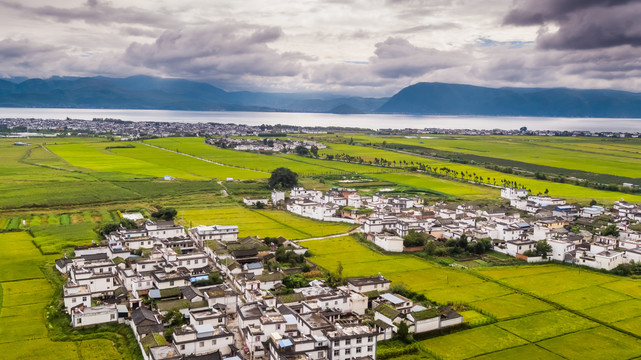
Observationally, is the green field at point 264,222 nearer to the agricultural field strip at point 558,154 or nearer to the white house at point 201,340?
the white house at point 201,340

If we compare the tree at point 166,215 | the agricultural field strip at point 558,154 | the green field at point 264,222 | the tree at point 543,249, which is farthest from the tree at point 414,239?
the agricultural field strip at point 558,154

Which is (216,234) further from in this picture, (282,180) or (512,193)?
(512,193)

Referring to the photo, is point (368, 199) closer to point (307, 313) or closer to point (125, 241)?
point (125, 241)

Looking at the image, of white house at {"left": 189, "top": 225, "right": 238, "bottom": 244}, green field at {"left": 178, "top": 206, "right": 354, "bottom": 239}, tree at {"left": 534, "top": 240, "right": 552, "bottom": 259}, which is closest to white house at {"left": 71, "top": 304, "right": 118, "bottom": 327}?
white house at {"left": 189, "top": 225, "right": 238, "bottom": 244}

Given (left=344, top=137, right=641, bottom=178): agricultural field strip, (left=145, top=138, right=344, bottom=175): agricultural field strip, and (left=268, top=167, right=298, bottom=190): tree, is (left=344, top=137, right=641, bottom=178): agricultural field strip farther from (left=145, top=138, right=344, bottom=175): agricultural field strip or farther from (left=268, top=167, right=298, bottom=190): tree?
(left=268, top=167, right=298, bottom=190): tree

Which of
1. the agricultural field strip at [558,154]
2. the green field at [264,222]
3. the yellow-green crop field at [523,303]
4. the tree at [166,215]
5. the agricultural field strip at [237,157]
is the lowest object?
the green field at [264,222]

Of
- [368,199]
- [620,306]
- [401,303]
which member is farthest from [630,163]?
[401,303]
